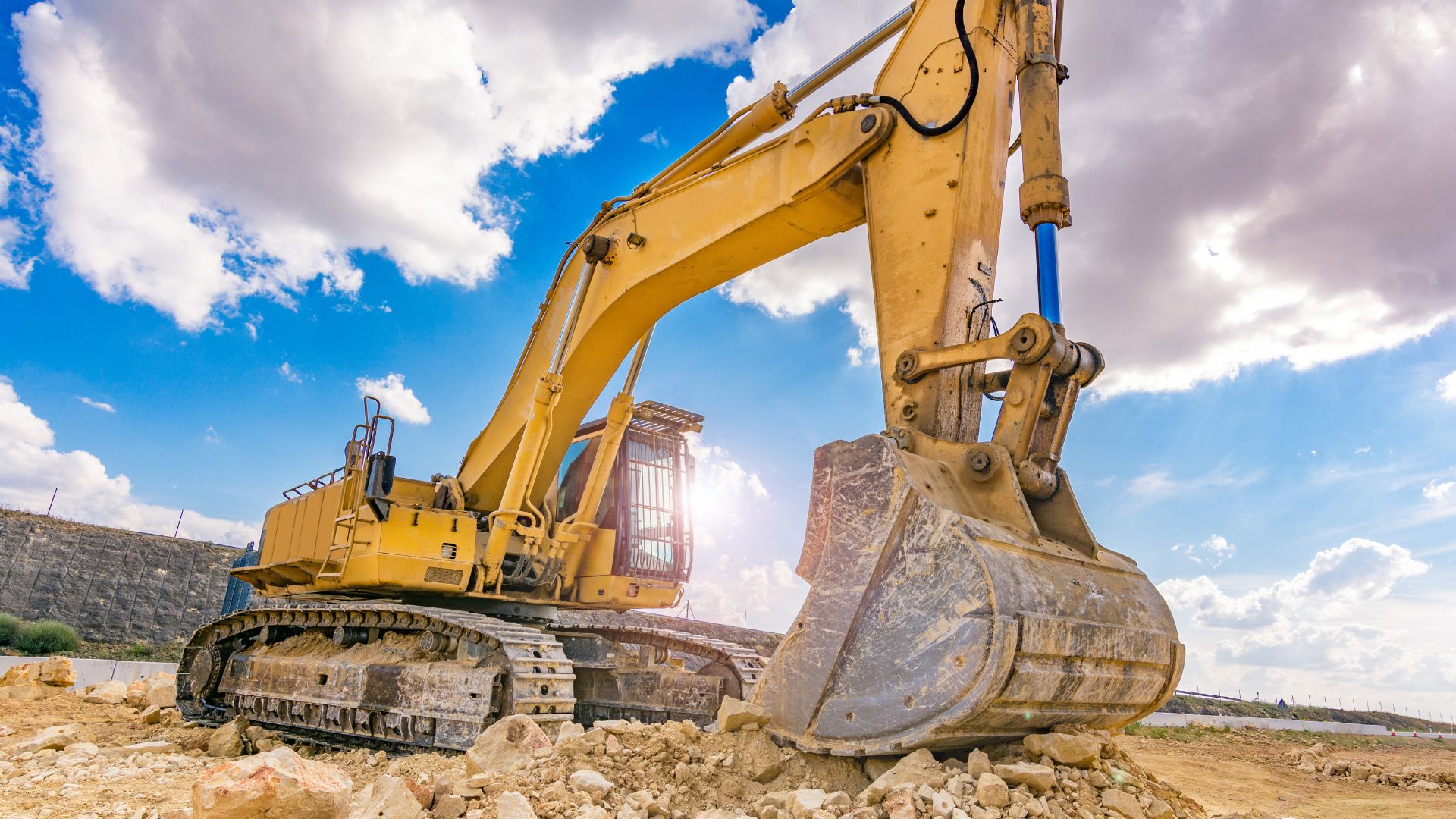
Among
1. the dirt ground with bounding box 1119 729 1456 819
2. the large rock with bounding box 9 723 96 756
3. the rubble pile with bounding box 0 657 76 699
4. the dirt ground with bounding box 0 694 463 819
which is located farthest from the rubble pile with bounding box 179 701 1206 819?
the rubble pile with bounding box 0 657 76 699

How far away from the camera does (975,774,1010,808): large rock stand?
2.67 metres

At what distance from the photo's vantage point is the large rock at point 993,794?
267 cm

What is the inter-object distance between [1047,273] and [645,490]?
4.88 metres

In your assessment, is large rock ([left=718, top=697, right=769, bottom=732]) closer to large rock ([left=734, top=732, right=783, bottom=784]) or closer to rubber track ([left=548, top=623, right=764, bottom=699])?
large rock ([left=734, top=732, right=783, bottom=784])

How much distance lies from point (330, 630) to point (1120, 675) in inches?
237

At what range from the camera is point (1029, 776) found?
2.77 metres

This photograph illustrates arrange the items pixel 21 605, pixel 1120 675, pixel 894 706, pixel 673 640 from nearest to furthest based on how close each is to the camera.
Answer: pixel 894 706 → pixel 1120 675 → pixel 673 640 → pixel 21 605

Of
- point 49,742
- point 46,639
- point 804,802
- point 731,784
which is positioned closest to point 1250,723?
point 731,784

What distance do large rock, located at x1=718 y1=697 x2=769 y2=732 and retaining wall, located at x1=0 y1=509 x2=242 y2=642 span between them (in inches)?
923

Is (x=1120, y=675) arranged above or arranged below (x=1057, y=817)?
above

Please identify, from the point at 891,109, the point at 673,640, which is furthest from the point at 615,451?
the point at 891,109

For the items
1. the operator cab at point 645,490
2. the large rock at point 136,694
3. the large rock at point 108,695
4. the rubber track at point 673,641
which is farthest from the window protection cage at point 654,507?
the large rock at point 108,695

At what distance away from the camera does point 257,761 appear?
3172 mm

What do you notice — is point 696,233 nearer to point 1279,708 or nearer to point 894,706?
point 894,706
